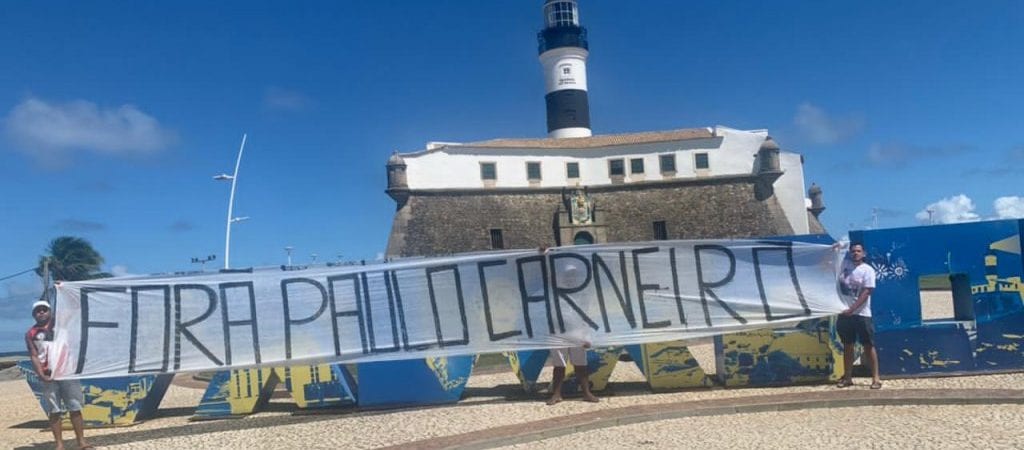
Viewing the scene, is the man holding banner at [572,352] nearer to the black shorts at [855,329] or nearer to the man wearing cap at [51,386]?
the black shorts at [855,329]

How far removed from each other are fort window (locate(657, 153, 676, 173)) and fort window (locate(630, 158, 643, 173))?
1.17 metres

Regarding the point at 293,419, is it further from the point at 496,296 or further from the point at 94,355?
the point at 496,296

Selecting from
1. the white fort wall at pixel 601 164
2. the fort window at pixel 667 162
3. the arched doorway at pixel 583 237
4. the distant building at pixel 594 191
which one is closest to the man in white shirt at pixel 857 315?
Result: the distant building at pixel 594 191

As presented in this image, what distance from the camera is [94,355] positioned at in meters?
7.48

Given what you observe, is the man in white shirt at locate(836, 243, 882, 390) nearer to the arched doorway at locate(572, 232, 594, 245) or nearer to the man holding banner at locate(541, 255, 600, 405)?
the man holding banner at locate(541, 255, 600, 405)

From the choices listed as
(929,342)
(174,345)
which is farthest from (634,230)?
(174,345)

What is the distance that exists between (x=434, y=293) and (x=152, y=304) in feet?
10.3

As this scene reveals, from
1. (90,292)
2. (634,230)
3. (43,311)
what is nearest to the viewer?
(43,311)

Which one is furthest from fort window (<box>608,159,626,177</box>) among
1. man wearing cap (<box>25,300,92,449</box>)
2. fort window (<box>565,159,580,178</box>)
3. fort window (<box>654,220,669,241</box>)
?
man wearing cap (<box>25,300,92,449</box>)

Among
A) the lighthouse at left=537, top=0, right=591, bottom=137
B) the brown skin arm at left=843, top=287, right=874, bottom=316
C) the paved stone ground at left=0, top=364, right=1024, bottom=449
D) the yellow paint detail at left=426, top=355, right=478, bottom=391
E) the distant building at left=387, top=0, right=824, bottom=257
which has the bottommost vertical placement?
the paved stone ground at left=0, top=364, right=1024, bottom=449

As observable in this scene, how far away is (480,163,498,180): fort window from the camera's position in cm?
4480

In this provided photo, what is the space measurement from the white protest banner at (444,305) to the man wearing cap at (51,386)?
7.1 inches

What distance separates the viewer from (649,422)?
7.12m

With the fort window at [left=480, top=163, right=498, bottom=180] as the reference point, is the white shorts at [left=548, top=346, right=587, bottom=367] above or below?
below
